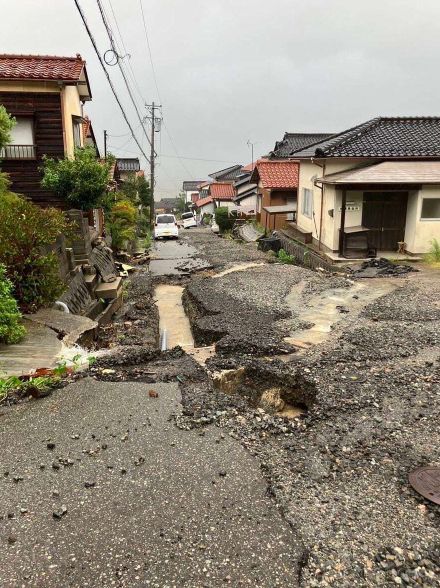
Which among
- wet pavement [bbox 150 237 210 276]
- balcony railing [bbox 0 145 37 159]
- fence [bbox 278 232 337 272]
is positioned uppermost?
balcony railing [bbox 0 145 37 159]

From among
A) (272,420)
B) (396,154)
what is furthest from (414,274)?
(272,420)

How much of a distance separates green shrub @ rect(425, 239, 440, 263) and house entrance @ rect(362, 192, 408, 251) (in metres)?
1.24

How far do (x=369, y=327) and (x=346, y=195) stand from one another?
8.62 m

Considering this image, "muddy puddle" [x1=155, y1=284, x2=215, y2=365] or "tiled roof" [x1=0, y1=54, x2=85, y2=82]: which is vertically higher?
"tiled roof" [x1=0, y1=54, x2=85, y2=82]

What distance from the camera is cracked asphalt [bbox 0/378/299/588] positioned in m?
3.11

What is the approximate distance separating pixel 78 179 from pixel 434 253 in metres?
12.1

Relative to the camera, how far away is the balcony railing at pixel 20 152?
15.1 m

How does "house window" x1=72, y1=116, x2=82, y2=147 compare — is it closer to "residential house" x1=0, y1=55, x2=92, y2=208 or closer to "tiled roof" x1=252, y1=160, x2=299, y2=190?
"residential house" x1=0, y1=55, x2=92, y2=208

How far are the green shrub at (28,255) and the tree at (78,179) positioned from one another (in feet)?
17.3

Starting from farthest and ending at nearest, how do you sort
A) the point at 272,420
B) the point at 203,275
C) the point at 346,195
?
the point at 203,275
the point at 346,195
the point at 272,420

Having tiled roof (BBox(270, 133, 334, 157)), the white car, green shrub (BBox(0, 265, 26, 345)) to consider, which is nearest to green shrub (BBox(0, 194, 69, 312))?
green shrub (BBox(0, 265, 26, 345))

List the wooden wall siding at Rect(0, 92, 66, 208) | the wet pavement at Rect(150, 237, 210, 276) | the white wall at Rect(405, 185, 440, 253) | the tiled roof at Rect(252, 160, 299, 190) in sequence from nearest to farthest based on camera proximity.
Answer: the wooden wall siding at Rect(0, 92, 66, 208) → the white wall at Rect(405, 185, 440, 253) → the wet pavement at Rect(150, 237, 210, 276) → the tiled roof at Rect(252, 160, 299, 190)

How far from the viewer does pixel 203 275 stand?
17.9m

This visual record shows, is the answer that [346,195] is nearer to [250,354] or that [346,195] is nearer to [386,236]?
[386,236]
